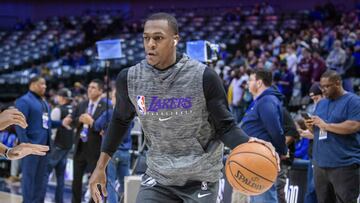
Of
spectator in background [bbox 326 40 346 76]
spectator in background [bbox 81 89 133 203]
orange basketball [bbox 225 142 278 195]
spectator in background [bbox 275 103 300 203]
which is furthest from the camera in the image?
spectator in background [bbox 326 40 346 76]

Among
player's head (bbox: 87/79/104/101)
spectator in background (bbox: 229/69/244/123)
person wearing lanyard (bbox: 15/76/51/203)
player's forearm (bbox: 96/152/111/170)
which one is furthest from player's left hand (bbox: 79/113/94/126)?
spectator in background (bbox: 229/69/244/123)

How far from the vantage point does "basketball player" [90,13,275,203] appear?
3.64m

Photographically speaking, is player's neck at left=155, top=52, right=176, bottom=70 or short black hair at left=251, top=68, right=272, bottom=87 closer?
player's neck at left=155, top=52, right=176, bottom=70

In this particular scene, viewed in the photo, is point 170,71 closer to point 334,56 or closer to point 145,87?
point 145,87

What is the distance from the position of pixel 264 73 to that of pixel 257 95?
265 millimetres

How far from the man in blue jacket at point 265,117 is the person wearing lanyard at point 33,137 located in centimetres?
308

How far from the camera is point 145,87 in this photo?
3.75 m

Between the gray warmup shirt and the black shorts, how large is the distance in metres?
0.04

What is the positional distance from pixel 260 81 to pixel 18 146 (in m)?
3.15

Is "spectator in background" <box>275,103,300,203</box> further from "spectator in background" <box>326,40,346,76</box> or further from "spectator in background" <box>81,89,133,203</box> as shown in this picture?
"spectator in background" <box>326,40,346,76</box>

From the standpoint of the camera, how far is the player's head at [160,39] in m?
3.64

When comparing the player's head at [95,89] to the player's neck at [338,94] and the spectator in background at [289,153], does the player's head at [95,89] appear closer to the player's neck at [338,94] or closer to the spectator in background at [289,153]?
the spectator in background at [289,153]

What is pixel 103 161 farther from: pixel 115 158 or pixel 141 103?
pixel 115 158

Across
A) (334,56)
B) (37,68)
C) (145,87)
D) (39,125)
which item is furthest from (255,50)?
(145,87)
